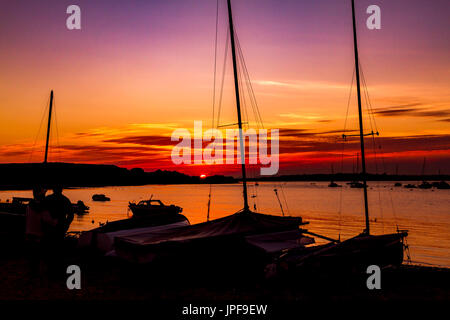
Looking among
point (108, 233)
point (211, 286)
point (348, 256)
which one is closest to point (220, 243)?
point (211, 286)

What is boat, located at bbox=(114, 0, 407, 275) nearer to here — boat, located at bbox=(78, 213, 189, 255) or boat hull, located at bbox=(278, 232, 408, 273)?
boat hull, located at bbox=(278, 232, 408, 273)

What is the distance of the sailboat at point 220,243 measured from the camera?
12.0 meters

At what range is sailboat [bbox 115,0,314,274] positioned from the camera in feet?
39.4

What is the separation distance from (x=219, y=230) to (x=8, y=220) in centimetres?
979

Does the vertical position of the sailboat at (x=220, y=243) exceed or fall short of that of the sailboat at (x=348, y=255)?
it exceeds it

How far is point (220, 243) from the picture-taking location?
12.5m

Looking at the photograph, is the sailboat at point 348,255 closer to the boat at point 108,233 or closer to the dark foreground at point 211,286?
the dark foreground at point 211,286

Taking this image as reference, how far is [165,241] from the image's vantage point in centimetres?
1212

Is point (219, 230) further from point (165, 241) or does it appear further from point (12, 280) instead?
point (12, 280)

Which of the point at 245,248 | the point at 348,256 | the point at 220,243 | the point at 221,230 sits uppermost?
the point at 221,230

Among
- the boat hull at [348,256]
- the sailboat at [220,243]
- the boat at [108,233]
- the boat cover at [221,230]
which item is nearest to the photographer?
→ the sailboat at [220,243]

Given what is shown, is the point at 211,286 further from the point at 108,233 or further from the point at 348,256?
the point at 108,233

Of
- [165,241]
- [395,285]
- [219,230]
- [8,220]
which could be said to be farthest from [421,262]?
[8,220]

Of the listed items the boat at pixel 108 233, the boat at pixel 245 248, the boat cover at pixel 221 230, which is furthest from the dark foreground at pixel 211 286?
the boat at pixel 108 233
